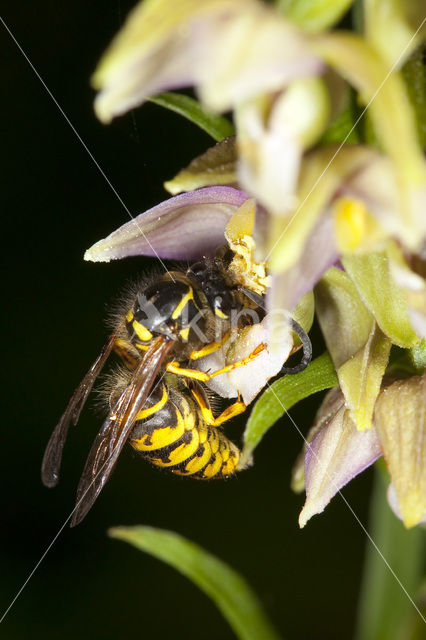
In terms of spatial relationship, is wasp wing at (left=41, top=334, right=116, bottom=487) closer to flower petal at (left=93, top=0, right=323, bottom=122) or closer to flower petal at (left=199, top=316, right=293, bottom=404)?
flower petal at (left=199, top=316, right=293, bottom=404)

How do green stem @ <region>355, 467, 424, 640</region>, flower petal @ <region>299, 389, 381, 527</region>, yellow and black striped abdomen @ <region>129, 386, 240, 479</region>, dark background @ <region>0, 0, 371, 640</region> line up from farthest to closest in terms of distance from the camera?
dark background @ <region>0, 0, 371, 640</region> → green stem @ <region>355, 467, 424, 640</region> → yellow and black striped abdomen @ <region>129, 386, 240, 479</region> → flower petal @ <region>299, 389, 381, 527</region>

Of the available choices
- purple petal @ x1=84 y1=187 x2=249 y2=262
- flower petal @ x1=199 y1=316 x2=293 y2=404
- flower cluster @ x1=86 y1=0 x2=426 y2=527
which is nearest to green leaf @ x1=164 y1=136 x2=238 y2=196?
flower cluster @ x1=86 y1=0 x2=426 y2=527

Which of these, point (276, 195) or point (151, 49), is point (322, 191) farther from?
point (151, 49)

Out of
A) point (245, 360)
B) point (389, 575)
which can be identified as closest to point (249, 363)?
point (245, 360)

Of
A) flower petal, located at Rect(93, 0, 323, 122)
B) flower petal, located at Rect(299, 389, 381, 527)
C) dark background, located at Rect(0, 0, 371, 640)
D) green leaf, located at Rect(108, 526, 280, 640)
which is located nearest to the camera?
flower petal, located at Rect(93, 0, 323, 122)

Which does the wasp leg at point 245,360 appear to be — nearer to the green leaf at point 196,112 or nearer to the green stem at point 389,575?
the green leaf at point 196,112

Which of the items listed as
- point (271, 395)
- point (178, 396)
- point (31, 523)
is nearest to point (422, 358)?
point (271, 395)

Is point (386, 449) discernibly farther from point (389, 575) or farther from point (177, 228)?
point (389, 575)
